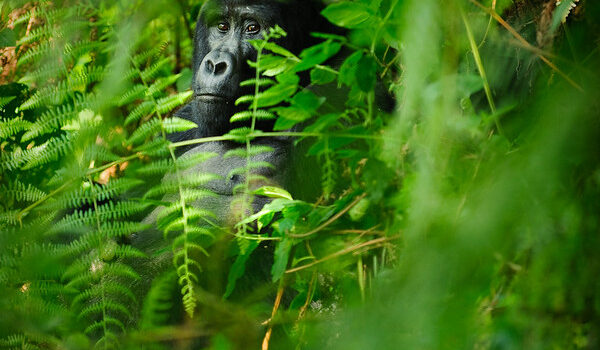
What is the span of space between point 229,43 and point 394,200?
1383 millimetres

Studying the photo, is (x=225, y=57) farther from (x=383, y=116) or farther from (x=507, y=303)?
(x=507, y=303)

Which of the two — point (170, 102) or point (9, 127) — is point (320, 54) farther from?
point (9, 127)

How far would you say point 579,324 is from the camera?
70cm

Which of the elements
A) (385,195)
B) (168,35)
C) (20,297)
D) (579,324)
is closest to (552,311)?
(579,324)

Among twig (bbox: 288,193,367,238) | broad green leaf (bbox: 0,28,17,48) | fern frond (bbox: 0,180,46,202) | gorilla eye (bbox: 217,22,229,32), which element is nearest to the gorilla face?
gorilla eye (bbox: 217,22,229,32)

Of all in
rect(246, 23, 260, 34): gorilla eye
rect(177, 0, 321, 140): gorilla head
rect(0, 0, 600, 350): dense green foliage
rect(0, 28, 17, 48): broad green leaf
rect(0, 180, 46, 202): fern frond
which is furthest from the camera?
rect(246, 23, 260, 34): gorilla eye

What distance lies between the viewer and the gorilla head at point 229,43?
1.98m

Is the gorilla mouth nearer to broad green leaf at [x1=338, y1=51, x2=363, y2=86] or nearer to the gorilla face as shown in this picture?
the gorilla face

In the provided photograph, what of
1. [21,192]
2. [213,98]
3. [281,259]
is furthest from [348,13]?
[213,98]

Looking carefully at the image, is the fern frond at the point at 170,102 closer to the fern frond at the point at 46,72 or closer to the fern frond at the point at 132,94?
the fern frond at the point at 132,94

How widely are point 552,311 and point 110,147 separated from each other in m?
0.87

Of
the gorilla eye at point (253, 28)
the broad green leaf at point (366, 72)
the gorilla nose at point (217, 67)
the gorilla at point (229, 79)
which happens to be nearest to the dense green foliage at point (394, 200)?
the broad green leaf at point (366, 72)

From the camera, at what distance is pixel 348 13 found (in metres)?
0.98

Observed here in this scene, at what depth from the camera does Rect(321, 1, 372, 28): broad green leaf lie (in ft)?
3.21
